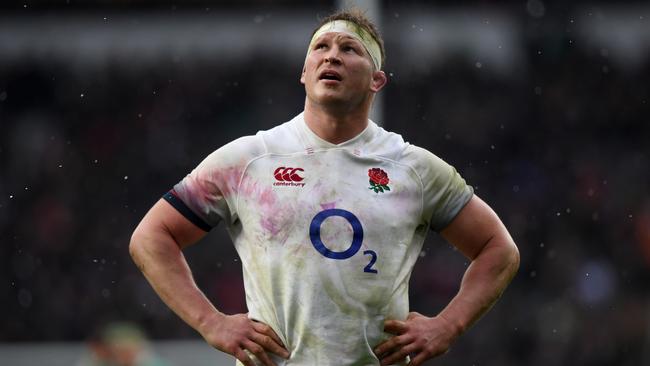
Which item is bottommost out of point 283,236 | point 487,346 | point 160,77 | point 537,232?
point 487,346

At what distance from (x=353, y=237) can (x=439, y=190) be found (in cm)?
38

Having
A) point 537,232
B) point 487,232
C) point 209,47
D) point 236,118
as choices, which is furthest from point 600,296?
point 487,232

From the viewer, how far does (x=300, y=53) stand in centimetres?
1472

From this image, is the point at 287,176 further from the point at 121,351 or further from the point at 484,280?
the point at 121,351

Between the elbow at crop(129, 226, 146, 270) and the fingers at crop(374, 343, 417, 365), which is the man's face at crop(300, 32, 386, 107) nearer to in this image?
the elbow at crop(129, 226, 146, 270)

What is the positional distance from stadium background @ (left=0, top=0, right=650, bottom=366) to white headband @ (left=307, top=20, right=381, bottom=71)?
22.6 feet

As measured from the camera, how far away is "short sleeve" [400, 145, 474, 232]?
467 centimetres

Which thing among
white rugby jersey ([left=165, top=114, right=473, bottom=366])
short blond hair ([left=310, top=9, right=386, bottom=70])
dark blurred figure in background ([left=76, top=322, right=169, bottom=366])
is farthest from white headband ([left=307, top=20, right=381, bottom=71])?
dark blurred figure in background ([left=76, top=322, right=169, bottom=366])

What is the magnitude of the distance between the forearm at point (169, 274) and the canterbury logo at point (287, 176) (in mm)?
428

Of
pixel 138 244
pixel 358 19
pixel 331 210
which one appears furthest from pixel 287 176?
pixel 358 19

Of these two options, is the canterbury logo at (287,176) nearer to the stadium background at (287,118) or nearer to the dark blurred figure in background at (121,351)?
the dark blurred figure in background at (121,351)

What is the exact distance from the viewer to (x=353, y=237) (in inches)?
177

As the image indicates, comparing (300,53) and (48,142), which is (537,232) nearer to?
(300,53)

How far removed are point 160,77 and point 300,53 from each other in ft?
5.20
